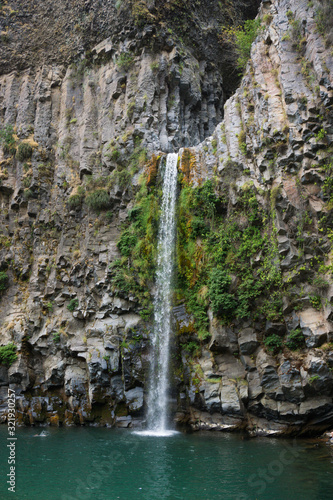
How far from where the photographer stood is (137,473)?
10.7 meters

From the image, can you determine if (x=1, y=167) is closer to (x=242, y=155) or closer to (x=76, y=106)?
(x=76, y=106)

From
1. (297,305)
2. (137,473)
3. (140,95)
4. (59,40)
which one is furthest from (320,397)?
(59,40)

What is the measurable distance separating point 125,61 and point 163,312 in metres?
16.3

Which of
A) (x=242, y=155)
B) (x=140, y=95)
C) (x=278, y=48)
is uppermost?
(x=140, y=95)

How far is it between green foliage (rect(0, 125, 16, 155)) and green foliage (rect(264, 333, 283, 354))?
67.3 feet

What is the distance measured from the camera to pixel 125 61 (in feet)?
83.5

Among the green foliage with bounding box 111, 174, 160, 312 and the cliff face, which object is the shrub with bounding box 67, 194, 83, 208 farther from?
the green foliage with bounding box 111, 174, 160, 312

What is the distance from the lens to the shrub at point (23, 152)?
2616 centimetres

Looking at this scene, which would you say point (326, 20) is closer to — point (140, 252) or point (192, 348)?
point (140, 252)

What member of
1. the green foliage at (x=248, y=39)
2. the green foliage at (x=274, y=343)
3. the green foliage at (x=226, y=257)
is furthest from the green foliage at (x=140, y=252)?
the green foliage at (x=248, y=39)

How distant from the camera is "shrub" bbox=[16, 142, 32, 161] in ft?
85.8

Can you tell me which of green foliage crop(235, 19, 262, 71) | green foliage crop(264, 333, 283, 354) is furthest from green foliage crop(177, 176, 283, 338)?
green foliage crop(235, 19, 262, 71)

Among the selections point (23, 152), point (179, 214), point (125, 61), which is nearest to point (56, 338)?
point (179, 214)

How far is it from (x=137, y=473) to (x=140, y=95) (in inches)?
796
